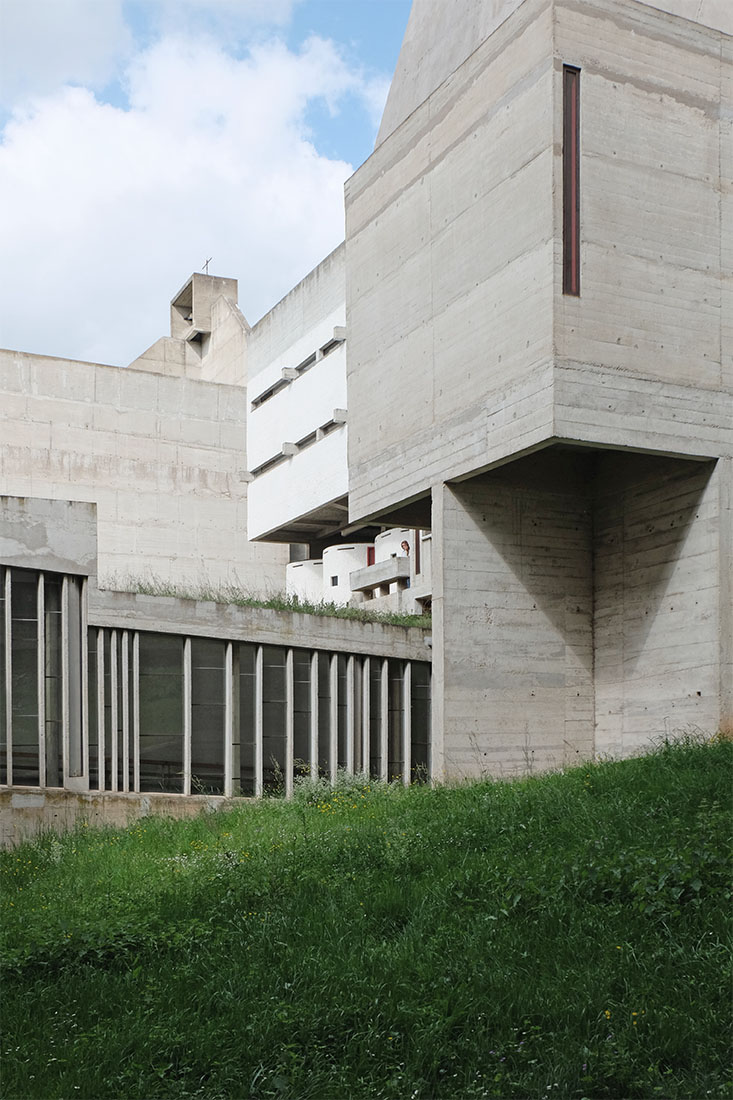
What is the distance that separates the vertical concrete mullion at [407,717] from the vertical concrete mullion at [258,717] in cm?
262

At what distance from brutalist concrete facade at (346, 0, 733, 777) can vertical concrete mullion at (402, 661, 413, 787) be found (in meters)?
3.37

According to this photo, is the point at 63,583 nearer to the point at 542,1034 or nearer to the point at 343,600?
the point at 542,1034

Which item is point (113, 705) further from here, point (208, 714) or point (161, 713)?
point (208, 714)

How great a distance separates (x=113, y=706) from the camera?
1911 cm

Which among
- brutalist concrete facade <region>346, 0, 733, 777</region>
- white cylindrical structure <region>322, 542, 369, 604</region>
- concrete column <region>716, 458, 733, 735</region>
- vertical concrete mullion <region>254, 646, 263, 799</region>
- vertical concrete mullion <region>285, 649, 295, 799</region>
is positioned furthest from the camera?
white cylindrical structure <region>322, 542, 369, 604</region>

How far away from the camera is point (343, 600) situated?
33.8 meters

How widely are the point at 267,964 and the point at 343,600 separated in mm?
26056

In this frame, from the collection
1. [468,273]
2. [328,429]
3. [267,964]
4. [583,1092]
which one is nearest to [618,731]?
[468,273]

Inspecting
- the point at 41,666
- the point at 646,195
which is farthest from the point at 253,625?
the point at 646,195

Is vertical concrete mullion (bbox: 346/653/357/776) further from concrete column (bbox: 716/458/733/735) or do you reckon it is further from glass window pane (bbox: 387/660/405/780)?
concrete column (bbox: 716/458/733/735)

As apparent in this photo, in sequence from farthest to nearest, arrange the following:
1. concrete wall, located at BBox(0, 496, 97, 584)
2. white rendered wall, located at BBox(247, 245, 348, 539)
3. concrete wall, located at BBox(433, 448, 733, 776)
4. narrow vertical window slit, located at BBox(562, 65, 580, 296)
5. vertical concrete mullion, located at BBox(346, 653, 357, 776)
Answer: white rendered wall, located at BBox(247, 245, 348, 539)
vertical concrete mullion, located at BBox(346, 653, 357, 776)
concrete wall, located at BBox(0, 496, 97, 584)
concrete wall, located at BBox(433, 448, 733, 776)
narrow vertical window slit, located at BBox(562, 65, 580, 296)

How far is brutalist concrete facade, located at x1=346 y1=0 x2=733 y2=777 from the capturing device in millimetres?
15688

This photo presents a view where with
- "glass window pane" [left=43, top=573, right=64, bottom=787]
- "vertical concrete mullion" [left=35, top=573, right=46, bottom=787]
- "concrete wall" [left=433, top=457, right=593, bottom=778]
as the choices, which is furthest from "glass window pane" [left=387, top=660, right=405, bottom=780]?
"vertical concrete mullion" [left=35, top=573, right=46, bottom=787]

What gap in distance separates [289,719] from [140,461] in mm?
22680
